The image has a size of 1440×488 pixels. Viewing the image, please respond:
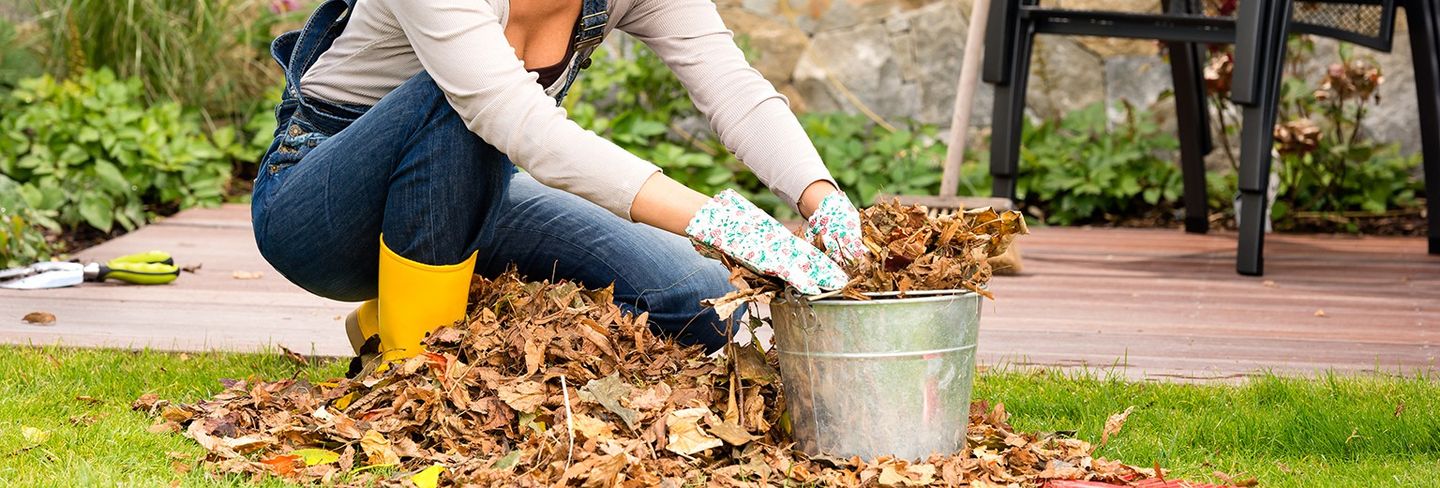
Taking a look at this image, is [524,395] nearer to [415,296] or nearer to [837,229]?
[415,296]

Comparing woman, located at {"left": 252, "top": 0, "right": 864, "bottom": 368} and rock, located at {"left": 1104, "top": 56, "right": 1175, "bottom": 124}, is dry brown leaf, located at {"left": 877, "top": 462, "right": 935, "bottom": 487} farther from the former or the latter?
rock, located at {"left": 1104, "top": 56, "right": 1175, "bottom": 124}

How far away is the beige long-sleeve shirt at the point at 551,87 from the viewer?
5.63 ft

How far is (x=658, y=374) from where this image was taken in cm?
186

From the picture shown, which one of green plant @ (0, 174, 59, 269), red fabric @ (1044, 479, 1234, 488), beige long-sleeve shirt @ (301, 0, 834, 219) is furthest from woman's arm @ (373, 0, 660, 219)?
green plant @ (0, 174, 59, 269)

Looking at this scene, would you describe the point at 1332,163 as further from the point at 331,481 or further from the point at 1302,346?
the point at 331,481

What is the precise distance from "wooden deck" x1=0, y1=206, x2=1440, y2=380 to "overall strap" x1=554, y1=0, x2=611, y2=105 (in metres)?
0.71

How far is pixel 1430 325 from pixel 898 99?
2471 millimetres

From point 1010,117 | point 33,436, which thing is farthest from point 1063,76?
point 33,436

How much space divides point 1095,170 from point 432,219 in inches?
123

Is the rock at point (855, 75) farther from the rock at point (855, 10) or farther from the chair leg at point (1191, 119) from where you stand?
the chair leg at point (1191, 119)

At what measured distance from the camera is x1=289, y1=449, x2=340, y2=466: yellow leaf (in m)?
1.73

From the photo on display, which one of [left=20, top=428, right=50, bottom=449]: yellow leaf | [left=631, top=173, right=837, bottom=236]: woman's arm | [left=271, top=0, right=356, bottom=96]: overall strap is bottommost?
[left=20, top=428, right=50, bottom=449]: yellow leaf

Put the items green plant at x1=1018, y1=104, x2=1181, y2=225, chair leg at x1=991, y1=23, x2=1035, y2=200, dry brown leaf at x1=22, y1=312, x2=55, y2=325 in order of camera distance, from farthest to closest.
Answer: green plant at x1=1018, y1=104, x2=1181, y2=225
chair leg at x1=991, y1=23, x2=1035, y2=200
dry brown leaf at x1=22, y1=312, x2=55, y2=325

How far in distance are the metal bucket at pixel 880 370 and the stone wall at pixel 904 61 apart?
324 centimetres
